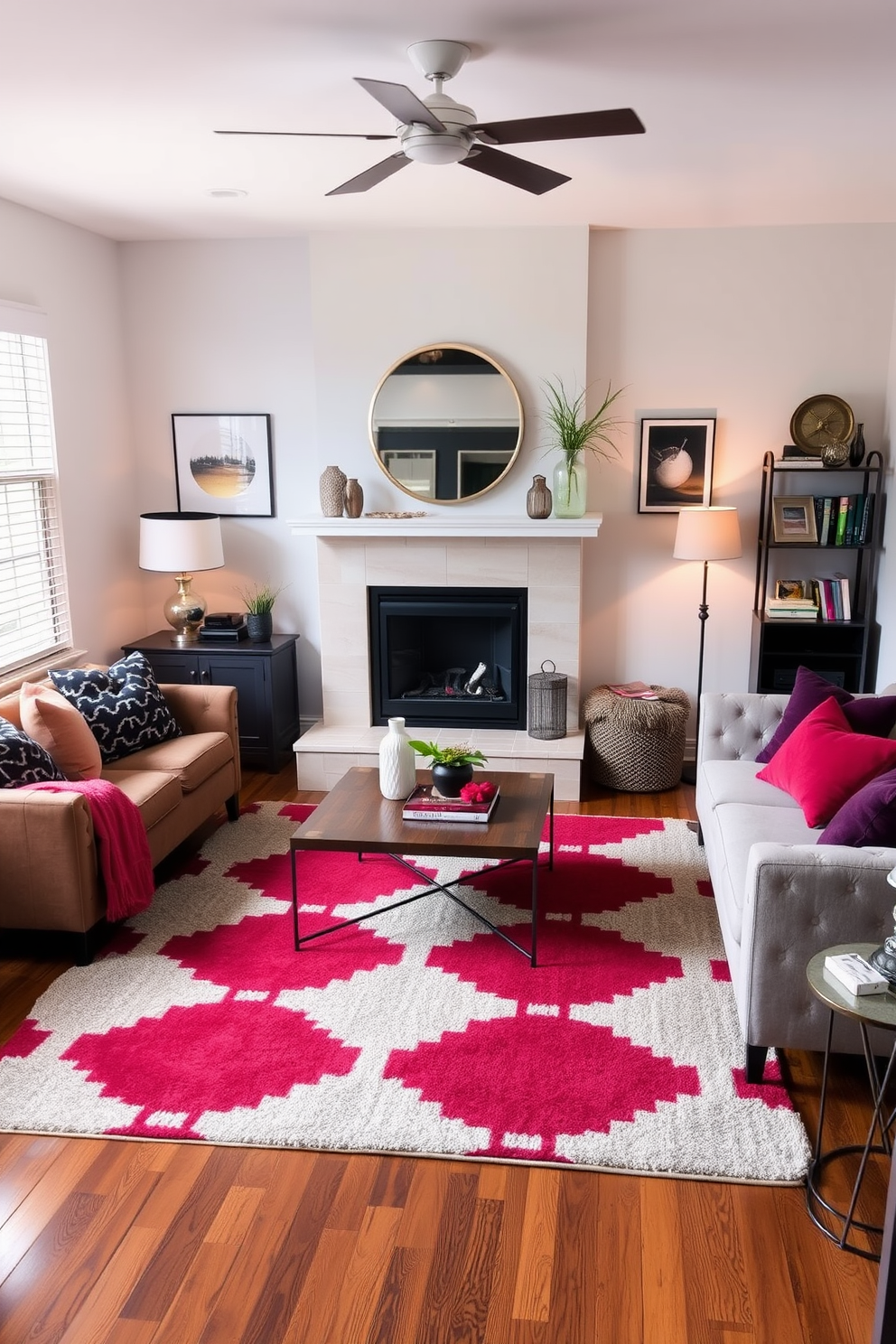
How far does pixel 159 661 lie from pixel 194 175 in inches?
90.0

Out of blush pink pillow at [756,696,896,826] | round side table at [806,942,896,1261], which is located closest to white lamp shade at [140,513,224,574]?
blush pink pillow at [756,696,896,826]

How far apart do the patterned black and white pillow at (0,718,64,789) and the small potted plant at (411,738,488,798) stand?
1.27m

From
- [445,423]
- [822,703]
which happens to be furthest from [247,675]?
[822,703]

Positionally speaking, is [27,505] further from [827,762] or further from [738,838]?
[827,762]

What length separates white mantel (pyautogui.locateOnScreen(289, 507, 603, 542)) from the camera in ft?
15.9

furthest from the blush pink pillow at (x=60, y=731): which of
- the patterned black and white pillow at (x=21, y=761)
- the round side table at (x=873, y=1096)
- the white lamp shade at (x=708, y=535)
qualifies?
the white lamp shade at (x=708, y=535)

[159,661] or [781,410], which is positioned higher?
[781,410]

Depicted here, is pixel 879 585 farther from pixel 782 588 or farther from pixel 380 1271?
pixel 380 1271

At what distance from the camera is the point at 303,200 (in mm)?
4309

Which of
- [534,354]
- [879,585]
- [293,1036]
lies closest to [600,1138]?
[293,1036]

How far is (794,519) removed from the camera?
495 centimetres

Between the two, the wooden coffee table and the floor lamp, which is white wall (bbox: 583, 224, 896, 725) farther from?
the wooden coffee table

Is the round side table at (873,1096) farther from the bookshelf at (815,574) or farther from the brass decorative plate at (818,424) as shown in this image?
the brass decorative plate at (818,424)

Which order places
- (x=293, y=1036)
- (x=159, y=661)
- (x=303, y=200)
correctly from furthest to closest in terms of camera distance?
(x=159, y=661), (x=303, y=200), (x=293, y=1036)
